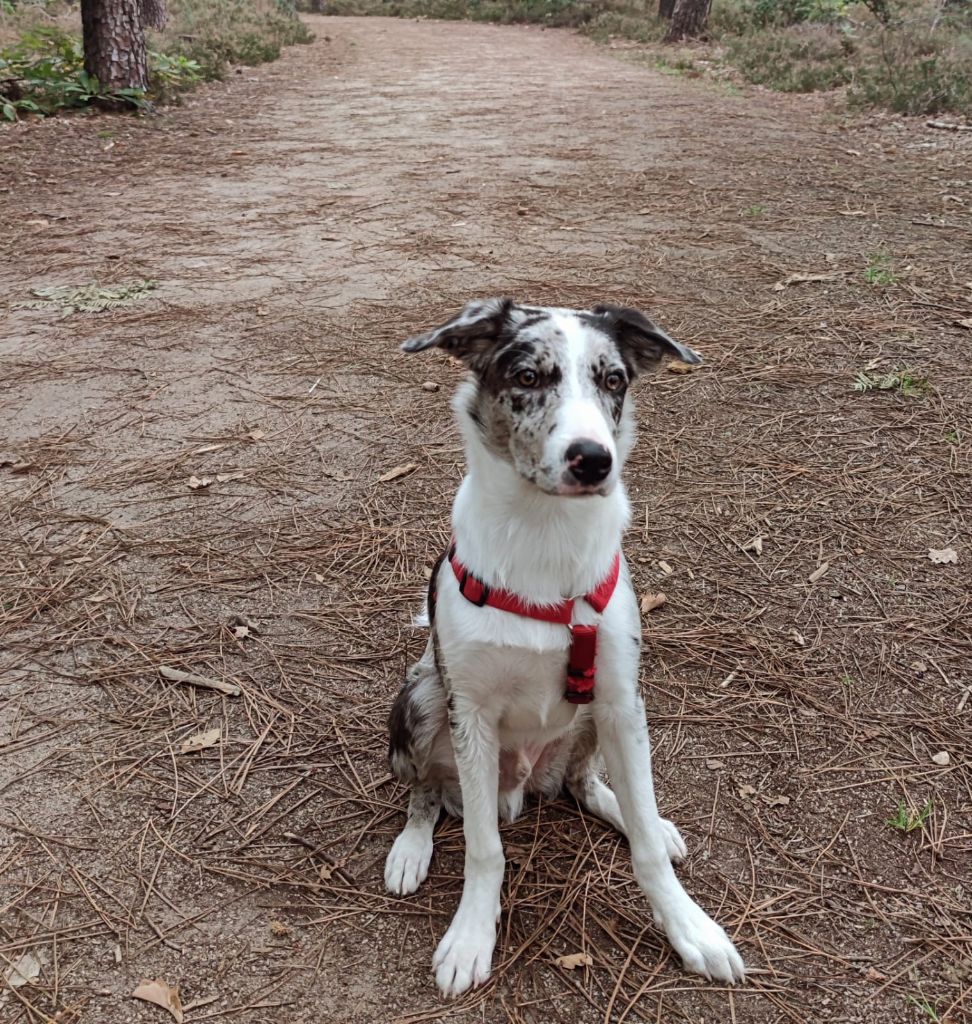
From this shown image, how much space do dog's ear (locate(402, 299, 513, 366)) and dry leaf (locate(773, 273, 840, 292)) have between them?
4.73 meters

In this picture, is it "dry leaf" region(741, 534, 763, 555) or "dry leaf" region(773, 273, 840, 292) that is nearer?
"dry leaf" region(741, 534, 763, 555)

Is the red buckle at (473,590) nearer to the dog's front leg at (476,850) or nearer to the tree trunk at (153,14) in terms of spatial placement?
the dog's front leg at (476,850)

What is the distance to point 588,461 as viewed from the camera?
202 centimetres

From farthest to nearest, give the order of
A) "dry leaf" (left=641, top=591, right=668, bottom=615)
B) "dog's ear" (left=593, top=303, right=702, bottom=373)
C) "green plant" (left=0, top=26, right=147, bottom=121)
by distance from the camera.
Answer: "green plant" (left=0, top=26, right=147, bottom=121) < "dry leaf" (left=641, top=591, right=668, bottom=615) < "dog's ear" (left=593, top=303, right=702, bottom=373)

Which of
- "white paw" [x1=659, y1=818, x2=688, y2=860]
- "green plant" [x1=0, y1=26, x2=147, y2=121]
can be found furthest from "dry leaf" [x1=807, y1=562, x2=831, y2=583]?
"green plant" [x1=0, y1=26, x2=147, y2=121]

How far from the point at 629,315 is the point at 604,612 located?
89 cm

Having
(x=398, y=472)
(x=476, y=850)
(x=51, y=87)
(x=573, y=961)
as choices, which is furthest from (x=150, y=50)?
(x=573, y=961)

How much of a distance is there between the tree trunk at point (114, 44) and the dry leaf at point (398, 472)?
1032 centimetres

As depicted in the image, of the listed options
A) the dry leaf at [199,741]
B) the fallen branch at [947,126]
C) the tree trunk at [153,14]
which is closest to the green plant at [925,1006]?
the dry leaf at [199,741]

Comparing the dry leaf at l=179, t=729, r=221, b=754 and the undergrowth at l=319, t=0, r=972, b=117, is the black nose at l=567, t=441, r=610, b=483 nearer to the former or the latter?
the dry leaf at l=179, t=729, r=221, b=754

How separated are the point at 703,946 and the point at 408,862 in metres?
0.89

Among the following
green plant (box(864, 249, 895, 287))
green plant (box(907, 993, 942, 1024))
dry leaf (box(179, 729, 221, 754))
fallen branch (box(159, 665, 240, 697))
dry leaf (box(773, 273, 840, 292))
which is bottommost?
dry leaf (box(179, 729, 221, 754))

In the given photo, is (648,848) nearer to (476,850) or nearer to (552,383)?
(476,850)

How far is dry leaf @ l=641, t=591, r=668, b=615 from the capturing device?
11.7 feet
